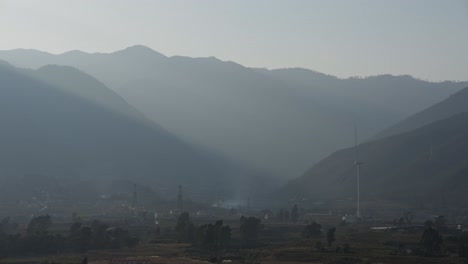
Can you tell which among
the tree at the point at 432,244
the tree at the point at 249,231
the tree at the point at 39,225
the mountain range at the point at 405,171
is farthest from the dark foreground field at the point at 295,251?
the mountain range at the point at 405,171

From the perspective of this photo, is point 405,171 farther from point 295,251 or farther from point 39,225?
point 295,251

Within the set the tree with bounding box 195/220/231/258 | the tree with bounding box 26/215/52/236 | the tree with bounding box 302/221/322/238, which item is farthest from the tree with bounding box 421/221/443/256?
the tree with bounding box 26/215/52/236

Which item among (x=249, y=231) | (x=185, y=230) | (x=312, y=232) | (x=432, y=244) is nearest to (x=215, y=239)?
(x=249, y=231)

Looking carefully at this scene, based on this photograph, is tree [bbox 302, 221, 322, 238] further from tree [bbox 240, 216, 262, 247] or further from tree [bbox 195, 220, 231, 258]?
tree [bbox 195, 220, 231, 258]

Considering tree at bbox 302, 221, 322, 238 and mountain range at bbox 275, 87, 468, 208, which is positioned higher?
mountain range at bbox 275, 87, 468, 208

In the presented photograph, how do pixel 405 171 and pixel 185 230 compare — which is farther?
pixel 405 171

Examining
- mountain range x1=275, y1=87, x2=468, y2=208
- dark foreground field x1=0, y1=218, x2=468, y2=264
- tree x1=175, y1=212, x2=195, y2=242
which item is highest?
mountain range x1=275, y1=87, x2=468, y2=208

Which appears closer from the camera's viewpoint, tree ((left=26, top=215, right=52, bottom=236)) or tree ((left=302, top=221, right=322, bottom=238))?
tree ((left=302, top=221, right=322, bottom=238))

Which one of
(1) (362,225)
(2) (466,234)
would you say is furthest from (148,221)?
(2) (466,234)

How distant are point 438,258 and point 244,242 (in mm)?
20192

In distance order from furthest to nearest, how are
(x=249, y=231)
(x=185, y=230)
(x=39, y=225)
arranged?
(x=39, y=225)
(x=185, y=230)
(x=249, y=231)

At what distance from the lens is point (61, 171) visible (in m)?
177

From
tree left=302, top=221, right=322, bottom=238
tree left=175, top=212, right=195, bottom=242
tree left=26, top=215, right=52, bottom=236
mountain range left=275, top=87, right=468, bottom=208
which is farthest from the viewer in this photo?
mountain range left=275, top=87, right=468, bottom=208

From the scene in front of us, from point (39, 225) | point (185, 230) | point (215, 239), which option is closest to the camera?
point (215, 239)
